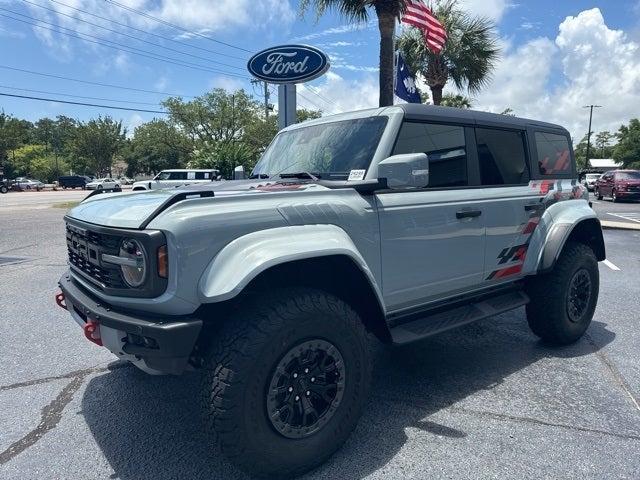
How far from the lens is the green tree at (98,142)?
60.8 m

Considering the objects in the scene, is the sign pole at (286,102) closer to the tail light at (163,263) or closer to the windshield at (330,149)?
the windshield at (330,149)

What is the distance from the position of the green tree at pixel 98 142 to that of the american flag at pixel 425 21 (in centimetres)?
5765

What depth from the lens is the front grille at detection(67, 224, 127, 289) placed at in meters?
2.44

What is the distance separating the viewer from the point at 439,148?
3436 mm

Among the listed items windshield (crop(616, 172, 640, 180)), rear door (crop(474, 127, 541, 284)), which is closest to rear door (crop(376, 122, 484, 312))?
rear door (crop(474, 127, 541, 284))

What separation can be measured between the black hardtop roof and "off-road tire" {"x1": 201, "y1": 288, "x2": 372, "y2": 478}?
4.97 feet

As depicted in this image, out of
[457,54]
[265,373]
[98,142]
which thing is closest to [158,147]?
[98,142]

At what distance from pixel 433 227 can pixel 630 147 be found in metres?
73.0

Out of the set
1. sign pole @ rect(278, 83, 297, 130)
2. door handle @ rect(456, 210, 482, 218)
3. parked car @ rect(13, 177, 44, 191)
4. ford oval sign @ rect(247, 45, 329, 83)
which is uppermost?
ford oval sign @ rect(247, 45, 329, 83)

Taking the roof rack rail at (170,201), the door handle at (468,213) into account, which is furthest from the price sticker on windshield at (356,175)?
the roof rack rail at (170,201)

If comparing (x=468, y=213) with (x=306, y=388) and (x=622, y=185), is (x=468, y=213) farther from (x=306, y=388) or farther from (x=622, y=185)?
(x=622, y=185)

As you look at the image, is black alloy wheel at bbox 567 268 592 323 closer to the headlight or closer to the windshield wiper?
the windshield wiper

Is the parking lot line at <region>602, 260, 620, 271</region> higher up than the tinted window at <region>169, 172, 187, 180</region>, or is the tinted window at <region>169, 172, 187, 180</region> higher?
the tinted window at <region>169, 172, 187, 180</region>

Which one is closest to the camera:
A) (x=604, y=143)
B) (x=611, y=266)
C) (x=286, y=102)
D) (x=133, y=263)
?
(x=133, y=263)
